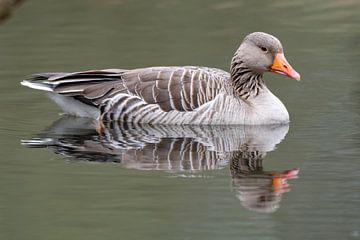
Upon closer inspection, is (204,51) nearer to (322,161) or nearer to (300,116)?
(300,116)

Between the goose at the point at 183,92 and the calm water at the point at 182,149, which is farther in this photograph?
the goose at the point at 183,92

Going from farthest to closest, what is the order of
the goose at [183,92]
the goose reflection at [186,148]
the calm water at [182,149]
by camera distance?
1. the goose at [183,92]
2. the goose reflection at [186,148]
3. the calm water at [182,149]

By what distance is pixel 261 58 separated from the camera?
14211 millimetres

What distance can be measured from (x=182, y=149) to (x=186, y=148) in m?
0.08

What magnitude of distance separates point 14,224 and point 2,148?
3197 millimetres

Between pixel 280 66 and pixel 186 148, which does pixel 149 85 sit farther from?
pixel 186 148

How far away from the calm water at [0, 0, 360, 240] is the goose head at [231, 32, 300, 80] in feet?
2.48

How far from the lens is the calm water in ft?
30.7

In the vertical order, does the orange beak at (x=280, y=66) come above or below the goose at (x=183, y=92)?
above

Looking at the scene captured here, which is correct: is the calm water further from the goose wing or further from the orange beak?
the orange beak

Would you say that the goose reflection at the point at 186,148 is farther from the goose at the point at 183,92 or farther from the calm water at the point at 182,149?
the goose at the point at 183,92

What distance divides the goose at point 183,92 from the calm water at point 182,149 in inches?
10.3

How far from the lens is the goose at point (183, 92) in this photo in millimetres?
13945

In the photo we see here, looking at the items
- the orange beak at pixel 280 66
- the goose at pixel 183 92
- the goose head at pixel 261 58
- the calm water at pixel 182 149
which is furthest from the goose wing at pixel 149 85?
the orange beak at pixel 280 66
